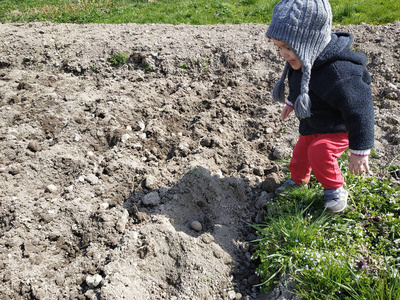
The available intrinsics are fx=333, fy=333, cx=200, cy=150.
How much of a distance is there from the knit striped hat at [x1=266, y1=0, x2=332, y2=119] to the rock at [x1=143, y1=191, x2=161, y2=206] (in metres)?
1.47

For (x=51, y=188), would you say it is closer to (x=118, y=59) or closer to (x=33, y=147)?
(x=33, y=147)

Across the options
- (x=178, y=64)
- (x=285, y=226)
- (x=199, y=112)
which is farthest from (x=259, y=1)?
(x=285, y=226)

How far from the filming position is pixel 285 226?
2.70 meters

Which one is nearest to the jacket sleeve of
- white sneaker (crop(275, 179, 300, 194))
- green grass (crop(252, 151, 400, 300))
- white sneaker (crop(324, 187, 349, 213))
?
white sneaker (crop(324, 187, 349, 213))

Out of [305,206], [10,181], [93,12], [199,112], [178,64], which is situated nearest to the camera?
[305,206]

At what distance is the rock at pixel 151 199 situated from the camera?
304 centimetres

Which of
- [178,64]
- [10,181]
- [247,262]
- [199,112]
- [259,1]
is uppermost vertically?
[259,1]

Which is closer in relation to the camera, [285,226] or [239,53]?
[285,226]

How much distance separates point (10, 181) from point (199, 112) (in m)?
2.18

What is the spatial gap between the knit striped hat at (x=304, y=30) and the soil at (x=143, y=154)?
1240 mm

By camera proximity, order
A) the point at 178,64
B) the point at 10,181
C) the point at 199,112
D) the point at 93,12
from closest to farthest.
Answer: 1. the point at 10,181
2. the point at 199,112
3. the point at 178,64
4. the point at 93,12

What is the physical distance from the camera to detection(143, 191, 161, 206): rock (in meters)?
3.04

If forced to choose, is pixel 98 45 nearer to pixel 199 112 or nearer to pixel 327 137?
pixel 199 112

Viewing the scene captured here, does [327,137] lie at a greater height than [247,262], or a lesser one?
greater
